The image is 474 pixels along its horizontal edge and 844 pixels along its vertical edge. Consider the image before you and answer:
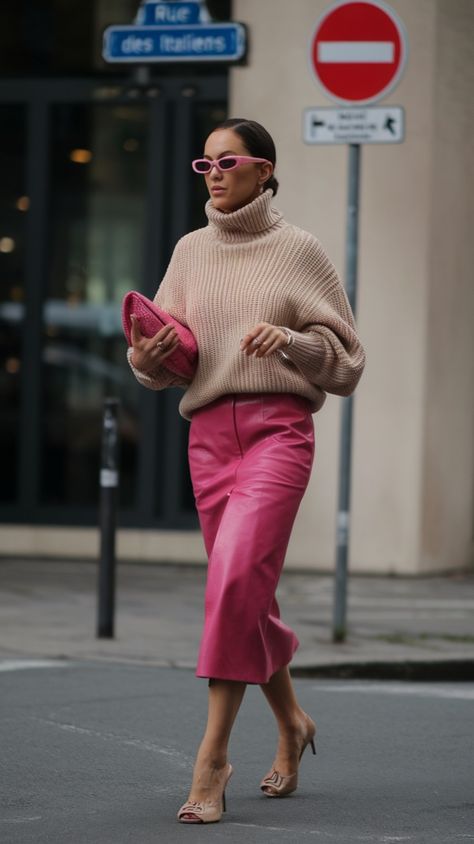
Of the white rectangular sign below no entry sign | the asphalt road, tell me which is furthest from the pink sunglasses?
the white rectangular sign below no entry sign

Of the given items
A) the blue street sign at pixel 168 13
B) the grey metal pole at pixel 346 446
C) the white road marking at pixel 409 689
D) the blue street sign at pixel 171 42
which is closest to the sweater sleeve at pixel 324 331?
the white road marking at pixel 409 689

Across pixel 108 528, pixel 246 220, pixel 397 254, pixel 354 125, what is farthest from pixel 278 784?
pixel 397 254

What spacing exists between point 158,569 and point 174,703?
18.0 ft

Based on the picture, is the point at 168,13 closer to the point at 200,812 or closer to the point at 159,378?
A: the point at 159,378

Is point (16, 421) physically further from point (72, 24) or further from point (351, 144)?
point (351, 144)

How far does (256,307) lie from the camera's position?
5031 mm

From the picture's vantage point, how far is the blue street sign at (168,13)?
12062mm

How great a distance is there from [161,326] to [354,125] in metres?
4.15

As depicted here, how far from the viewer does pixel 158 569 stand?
41.3ft

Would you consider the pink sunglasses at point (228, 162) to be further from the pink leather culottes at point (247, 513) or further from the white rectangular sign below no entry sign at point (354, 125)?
the white rectangular sign below no entry sign at point (354, 125)

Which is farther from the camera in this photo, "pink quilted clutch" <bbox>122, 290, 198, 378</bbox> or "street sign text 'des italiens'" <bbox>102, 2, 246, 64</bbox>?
"street sign text 'des italiens'" <bbox>102, 2, 246, 64</bbox>

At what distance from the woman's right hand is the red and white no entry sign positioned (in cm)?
420

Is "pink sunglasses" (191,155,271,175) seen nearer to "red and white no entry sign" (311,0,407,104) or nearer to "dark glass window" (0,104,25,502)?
"red and white no entry sign" (311,0,407,104)

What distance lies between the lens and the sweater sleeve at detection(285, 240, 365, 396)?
5.04 m
